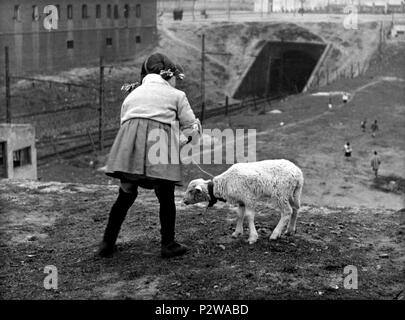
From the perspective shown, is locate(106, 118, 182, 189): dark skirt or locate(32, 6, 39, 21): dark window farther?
locate(32, 6, 39, 21): dark window

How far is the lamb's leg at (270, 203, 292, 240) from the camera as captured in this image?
294 inches

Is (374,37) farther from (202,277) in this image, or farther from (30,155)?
(202,277)

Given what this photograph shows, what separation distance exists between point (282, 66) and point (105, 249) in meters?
54.5

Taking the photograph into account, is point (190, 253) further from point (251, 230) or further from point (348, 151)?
point (348, 151)

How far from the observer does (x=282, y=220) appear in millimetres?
7457

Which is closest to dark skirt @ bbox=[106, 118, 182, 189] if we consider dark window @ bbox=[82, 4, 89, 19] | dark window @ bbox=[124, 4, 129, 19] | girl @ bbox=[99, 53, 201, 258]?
girl @ bbox=[99, 53, 201, 258]

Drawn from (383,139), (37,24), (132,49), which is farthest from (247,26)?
(383,139)

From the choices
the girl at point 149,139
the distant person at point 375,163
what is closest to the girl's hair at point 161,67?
the girl at point 149,139

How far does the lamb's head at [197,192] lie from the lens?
7535 mm

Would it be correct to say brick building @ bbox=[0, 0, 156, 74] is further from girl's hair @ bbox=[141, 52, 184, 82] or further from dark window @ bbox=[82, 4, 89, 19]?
girl's hair @ bbox=[141, 52, 184, 82]

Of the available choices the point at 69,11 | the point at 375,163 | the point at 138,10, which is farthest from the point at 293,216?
the point at 138,10

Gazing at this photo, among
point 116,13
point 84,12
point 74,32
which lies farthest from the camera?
point 116,13

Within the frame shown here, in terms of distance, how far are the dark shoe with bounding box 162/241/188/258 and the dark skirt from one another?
2.31 ft
